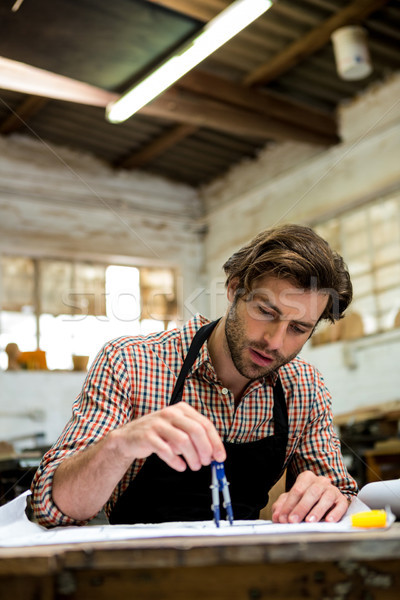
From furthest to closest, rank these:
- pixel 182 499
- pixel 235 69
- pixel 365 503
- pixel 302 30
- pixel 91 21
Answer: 1. pixel 235 69
2. pixel 302 30
3. pixel 91 21
4. pixel 182 499
5. pixel 365 503

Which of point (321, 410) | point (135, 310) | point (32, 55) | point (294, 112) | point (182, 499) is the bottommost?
point (182, 499)

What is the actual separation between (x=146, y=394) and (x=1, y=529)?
59 centimetres

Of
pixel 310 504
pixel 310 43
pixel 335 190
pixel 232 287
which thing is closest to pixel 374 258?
pixel 335 190

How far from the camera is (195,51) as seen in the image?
455 cm

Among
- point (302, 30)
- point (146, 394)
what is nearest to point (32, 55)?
point (302, 30)

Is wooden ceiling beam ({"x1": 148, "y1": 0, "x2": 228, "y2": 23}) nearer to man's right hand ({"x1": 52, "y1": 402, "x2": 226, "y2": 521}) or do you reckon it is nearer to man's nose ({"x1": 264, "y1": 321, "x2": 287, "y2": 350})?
man's nose ({"x1": 264, "y1": 321, "x2": 287, "y2": 350})

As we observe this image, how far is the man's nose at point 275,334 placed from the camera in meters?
1.79

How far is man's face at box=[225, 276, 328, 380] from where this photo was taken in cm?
178

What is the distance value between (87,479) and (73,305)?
690 centimetres

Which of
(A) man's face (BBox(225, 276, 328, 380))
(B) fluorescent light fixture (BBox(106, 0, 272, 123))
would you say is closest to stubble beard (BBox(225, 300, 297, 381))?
(A) man's face (BBox(225, 276, 328, 380))

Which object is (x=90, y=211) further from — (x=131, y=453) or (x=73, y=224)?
(x=131, y=453)

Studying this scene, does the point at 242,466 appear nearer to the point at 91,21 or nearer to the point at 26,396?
the point at 91,21

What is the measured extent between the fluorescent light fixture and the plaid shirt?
9.53ft

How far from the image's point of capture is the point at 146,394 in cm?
172
